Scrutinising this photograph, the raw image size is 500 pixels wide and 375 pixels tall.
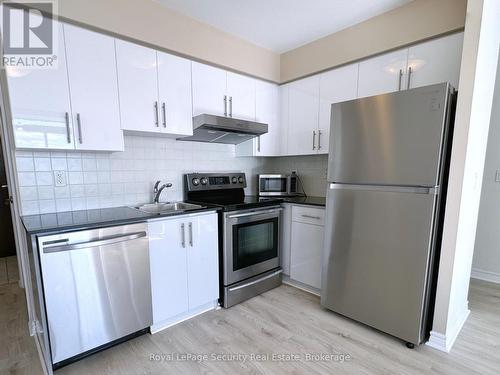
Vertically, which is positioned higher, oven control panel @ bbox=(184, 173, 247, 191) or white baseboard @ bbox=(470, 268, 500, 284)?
oven control panel @ bbox=(184, 173, 247, 191)

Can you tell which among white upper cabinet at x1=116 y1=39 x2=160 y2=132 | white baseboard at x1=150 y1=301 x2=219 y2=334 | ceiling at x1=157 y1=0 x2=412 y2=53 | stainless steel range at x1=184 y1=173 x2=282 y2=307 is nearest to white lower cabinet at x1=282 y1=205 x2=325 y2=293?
stainless steel range at x1=184 y1=173 x2=282 y2=307

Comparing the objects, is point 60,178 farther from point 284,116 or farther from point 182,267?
point 284,116

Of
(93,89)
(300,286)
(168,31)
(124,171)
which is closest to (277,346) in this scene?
(300,286)

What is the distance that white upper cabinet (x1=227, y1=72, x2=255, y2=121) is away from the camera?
8.52 ft

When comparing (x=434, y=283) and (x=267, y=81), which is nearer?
(x=434, y=283)

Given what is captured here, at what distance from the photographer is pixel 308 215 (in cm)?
248

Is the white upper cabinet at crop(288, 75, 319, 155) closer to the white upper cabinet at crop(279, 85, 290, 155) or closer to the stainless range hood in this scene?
the white upper cabinet at crop(279, 85, 290, 155)

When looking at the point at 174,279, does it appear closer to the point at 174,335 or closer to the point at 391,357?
the point at 174,335

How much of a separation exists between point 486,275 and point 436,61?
8.16 feet

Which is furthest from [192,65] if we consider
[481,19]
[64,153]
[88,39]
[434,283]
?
[434,283]

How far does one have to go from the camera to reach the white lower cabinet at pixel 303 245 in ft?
7.98

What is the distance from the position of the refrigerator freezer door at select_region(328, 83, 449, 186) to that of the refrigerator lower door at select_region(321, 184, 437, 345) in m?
0.10

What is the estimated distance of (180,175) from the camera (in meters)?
2.58

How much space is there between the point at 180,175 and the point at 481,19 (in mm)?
2535
